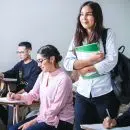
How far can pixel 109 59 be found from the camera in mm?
2213

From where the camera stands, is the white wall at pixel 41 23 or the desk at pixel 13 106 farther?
the white wall at pixel 41 23

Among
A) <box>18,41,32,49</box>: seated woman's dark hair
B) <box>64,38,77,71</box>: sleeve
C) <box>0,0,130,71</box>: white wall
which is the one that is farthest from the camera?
<box>0,0,130,71</box>: white wall

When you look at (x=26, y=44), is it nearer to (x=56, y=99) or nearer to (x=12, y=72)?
(x=12, y=72)

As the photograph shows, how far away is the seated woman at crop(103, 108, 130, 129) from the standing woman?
14 cm

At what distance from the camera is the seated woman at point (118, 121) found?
2.01m

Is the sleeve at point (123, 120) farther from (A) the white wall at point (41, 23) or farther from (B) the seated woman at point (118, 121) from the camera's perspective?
(A) the white wall at point (41, 23)

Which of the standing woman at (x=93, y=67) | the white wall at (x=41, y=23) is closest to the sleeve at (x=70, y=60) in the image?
the standing woman at (x=93, y=67)

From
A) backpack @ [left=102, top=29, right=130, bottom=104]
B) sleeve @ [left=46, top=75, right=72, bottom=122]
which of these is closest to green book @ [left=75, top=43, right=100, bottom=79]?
backpack @ [left=102, top=29, right=130, bottom=104]

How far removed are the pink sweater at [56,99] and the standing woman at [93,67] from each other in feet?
1.40

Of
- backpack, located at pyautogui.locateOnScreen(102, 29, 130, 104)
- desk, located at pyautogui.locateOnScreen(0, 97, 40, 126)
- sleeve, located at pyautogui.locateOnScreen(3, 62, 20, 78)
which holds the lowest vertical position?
desk, located at pyautogui.locateOnScreen(0, 97, 40, 126)

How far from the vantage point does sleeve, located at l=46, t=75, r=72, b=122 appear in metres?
2.77

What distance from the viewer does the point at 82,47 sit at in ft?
7.55

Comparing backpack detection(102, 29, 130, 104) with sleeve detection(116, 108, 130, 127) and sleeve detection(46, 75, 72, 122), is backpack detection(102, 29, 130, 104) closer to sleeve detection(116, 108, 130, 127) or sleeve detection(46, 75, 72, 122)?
sleeve detection(116, 108, 130, 127)

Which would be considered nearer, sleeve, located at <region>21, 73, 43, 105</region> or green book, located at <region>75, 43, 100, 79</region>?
green book, located at <region>75, 43, 100, 79</region>
